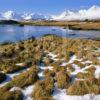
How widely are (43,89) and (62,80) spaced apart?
1.47m

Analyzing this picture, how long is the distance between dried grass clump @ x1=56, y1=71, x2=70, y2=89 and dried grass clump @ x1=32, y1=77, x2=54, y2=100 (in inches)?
17.8

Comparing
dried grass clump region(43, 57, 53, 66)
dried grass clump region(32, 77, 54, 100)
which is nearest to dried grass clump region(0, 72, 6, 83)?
dried grass clump region(32, 77, 54, 100)

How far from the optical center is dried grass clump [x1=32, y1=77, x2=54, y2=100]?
489 inches

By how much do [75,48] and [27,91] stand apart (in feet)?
32.3

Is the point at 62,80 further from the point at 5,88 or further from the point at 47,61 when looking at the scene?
the point at 47,61

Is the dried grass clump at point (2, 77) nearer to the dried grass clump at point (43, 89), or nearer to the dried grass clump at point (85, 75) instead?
the dried grass clump at point (43, 89)

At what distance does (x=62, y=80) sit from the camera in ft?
45.3

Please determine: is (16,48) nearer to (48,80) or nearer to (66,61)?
(66,61)

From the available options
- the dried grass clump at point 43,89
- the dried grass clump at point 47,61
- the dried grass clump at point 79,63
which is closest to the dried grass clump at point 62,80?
the dried grass clump at point 43,89

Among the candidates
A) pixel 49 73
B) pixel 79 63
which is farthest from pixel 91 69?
pixel 49 73

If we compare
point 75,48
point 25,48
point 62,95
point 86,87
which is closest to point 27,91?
point 62,95

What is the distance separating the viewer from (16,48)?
76.2 feet

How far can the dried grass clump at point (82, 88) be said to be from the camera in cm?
1259

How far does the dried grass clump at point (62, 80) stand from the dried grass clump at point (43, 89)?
1.49 ft
